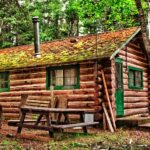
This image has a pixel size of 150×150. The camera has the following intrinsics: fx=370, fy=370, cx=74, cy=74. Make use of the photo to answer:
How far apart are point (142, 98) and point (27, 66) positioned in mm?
6449

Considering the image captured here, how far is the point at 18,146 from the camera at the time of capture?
10406 millimetres

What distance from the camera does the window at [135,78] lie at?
18906mm

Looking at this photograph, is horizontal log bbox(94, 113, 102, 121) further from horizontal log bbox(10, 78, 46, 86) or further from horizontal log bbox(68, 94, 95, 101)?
horizontal log bbox(10, 78, 46, 86)

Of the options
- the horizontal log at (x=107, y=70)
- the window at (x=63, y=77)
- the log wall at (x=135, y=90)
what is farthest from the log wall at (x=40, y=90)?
the log wall at (x=135, y=90)

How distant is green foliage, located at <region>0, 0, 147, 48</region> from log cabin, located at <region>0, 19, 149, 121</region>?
44.9ft

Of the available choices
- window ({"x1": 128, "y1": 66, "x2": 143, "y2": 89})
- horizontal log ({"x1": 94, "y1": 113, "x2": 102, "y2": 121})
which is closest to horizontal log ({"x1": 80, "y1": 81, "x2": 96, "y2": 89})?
horizontal log ({"x1": 94, "y1": 113, "x2": 102, "y2": 121})

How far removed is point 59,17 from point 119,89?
25083mm

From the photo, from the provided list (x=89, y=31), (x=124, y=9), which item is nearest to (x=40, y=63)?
(x=124, y=9)

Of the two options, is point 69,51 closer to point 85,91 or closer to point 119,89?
point 85,91

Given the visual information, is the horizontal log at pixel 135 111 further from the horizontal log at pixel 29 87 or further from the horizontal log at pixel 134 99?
the horizontal log at pixel 29 87

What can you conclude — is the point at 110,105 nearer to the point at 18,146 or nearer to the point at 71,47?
the point at 71,47

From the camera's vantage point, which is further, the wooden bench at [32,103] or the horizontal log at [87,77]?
the horizontal log at [87,77]

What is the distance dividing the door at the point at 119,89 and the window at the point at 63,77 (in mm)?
1877

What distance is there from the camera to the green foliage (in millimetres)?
34134
